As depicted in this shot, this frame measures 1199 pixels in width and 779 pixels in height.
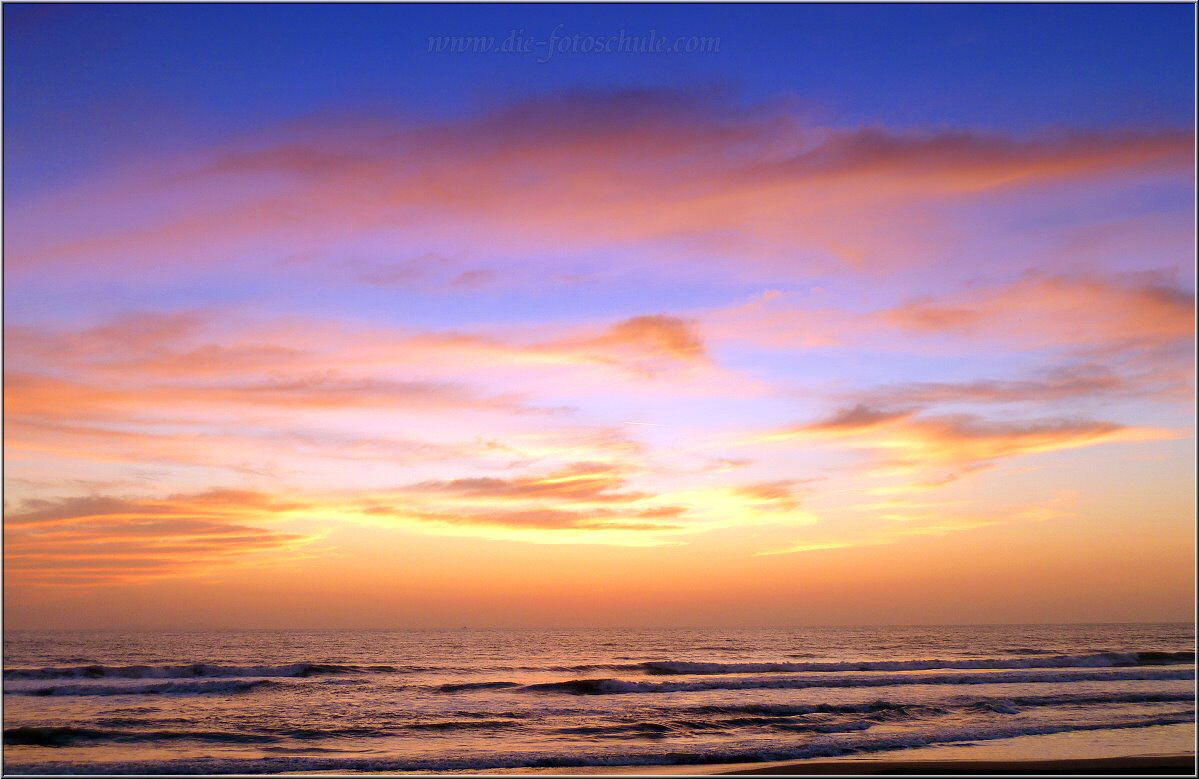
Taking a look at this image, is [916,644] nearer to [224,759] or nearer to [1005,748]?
[1005,748]

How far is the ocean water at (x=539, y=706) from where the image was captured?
64.2 feet

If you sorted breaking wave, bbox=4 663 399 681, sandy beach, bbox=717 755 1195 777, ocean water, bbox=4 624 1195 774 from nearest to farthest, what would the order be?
sandy beach, bbox=717 755 1195 777, ocean water, bbox=4 624 1195 774, breaking wave, bbox=4 663 399 681

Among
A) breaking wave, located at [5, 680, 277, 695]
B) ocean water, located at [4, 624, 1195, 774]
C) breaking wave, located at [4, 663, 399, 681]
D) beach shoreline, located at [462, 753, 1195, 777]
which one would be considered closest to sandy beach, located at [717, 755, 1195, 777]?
beach shoreline, located at [462, 753, 1195, 777]

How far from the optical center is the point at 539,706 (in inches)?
1133

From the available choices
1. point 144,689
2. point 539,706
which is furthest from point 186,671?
point 539,706

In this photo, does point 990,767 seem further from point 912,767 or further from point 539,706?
point 539,706

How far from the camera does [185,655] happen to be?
5109 centimetres

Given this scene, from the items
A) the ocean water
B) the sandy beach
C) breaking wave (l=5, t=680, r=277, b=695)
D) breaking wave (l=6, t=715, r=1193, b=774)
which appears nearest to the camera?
the sandy beach

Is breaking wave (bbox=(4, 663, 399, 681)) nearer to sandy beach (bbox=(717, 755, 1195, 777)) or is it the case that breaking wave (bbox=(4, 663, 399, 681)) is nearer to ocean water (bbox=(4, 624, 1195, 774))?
ocean water (bbox=(4, 624, 1195, 774))

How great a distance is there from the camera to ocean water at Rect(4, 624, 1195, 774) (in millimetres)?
19578

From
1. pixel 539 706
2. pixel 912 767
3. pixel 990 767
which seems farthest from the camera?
pixel 539 706

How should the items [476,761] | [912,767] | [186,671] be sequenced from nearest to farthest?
[912,767], [476,761], [186,671]

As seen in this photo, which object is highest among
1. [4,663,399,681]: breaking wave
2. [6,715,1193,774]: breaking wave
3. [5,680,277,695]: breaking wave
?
[6,715,1193,774]: breaking wave

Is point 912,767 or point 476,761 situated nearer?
point 912,767
